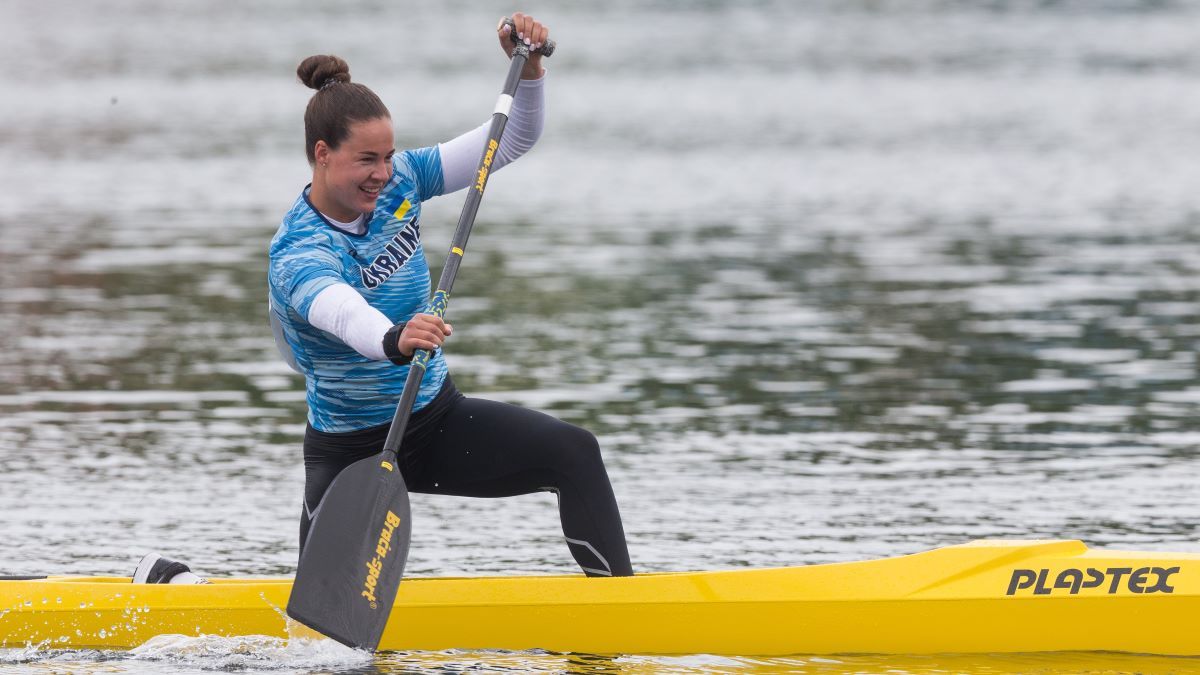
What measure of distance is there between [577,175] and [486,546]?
23.0 metres

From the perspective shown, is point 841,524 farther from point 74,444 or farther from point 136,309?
point 136,309

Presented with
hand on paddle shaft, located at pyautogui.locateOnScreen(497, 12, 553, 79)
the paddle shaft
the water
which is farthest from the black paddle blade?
hand on paddle shaft, located at pyautogui.locateOnScreen(497, 12, 553, 79)

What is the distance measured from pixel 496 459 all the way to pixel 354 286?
897 millimetres

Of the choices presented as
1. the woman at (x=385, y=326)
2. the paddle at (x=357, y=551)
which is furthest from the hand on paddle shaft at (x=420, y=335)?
the paddle at (x=357, y=551)

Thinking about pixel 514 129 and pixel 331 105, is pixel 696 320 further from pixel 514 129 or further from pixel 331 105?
pixel 331 105

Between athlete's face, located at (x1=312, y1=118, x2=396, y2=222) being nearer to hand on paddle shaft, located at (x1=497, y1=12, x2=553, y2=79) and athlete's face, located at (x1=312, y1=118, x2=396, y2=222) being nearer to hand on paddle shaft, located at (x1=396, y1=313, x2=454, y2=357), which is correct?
hand on paddle shaft, located at (x1=396, y1=313, x2=454, y2=357)

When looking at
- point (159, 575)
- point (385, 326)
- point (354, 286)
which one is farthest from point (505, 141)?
point (159, 575)

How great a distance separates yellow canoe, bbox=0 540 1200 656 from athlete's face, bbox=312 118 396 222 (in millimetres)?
1679

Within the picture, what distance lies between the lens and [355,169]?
23.3ft

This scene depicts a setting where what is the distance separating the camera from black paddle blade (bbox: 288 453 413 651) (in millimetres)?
7270

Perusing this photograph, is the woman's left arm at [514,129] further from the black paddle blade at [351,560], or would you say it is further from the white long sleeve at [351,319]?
the black paddle blade at [351,560]

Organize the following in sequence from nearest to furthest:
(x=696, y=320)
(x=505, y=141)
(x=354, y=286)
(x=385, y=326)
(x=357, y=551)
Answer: (x=385, y=326), (x=354, y=286), (x=357, y=551), (x=505, y=141), (x=696, y=320)

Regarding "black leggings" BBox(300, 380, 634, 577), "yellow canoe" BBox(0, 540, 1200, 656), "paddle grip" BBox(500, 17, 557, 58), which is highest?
"paddle grip" BBox(500, 17, 557, 58)

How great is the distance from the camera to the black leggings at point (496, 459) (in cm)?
746
